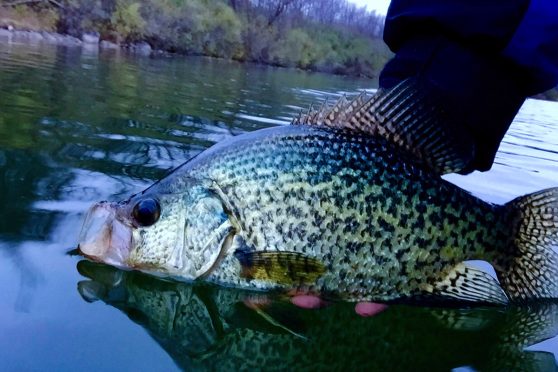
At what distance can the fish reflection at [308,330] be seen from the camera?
211 cm

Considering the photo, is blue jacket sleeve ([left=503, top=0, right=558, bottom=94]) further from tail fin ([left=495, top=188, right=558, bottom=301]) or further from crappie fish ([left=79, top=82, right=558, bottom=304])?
tail fin ([left=495, top=188, right=558, bottom=301])

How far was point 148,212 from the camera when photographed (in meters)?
2.46

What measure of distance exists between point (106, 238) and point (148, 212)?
23 centimetres

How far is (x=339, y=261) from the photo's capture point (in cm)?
235

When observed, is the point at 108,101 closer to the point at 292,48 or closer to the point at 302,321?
the point at 302,321

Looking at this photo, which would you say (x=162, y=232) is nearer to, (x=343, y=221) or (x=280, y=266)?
(x=280, y=266)

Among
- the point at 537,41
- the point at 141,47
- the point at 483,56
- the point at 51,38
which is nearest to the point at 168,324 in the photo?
the point at 483,56

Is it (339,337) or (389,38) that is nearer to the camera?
(339,337)

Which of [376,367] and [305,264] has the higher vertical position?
[305,264]

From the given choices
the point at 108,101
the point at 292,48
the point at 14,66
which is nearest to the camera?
the point at 108,101

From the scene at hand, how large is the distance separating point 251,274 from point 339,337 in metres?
0.45

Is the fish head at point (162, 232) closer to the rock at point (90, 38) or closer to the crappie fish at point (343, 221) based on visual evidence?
the crappie fish at point (343, 221)

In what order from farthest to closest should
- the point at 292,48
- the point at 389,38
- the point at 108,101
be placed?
1. the point at 292,48
2. the point at 108,101
3. the point at 389,38

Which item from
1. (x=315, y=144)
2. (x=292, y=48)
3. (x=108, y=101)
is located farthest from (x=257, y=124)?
(x=292, y=48)
